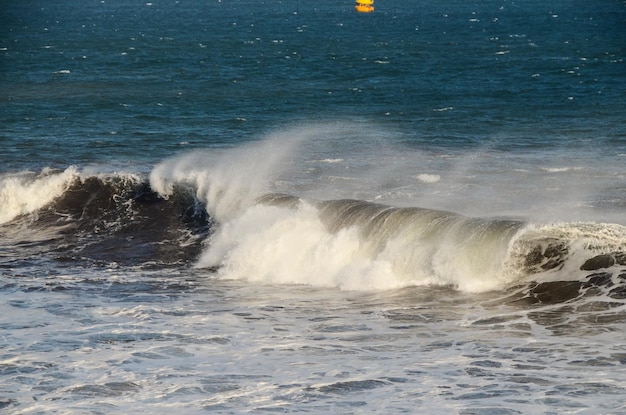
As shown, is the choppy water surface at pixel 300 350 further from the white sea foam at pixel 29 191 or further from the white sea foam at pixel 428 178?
the white sea foam at pixel 428 178

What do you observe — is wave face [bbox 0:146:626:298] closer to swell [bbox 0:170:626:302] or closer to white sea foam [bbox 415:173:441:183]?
swell [bbox 0:170:626:302]

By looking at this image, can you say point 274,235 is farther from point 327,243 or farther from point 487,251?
point 487,251

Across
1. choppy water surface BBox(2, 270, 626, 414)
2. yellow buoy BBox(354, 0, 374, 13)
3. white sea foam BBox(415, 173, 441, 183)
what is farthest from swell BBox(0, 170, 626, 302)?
yellow buoy BBox(354, 0, 374, 13)

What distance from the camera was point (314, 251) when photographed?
23172mm

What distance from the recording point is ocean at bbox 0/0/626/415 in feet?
50.6

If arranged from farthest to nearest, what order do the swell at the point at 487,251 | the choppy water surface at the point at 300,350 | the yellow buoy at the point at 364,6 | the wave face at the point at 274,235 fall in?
the yellow buoy at the point at 364,6
the wave face at the point at 274,235
the swell at the point at 487,251
the choppy water surface at the point at 300,350

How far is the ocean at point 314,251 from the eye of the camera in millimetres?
15438

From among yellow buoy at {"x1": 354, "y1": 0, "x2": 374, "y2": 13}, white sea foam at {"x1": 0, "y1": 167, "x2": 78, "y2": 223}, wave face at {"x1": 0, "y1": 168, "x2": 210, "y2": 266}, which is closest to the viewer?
wave face at {"x1": 0, "y1": 168, "x2": 210, "y2": 266}

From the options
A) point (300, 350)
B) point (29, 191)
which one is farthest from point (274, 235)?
point (29, 191)

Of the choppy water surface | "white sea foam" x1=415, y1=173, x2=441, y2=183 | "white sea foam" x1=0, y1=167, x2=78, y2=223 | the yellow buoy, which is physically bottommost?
the choppy water surface

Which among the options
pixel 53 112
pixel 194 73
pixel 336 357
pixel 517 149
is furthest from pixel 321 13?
pixel 336 357

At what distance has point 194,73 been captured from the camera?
6956 cm

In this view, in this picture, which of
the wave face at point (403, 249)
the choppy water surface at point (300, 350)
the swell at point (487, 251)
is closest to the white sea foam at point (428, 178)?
the wave face at point (403, 249)

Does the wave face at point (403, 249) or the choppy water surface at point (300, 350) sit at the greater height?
the wave face at point (403, 249)
